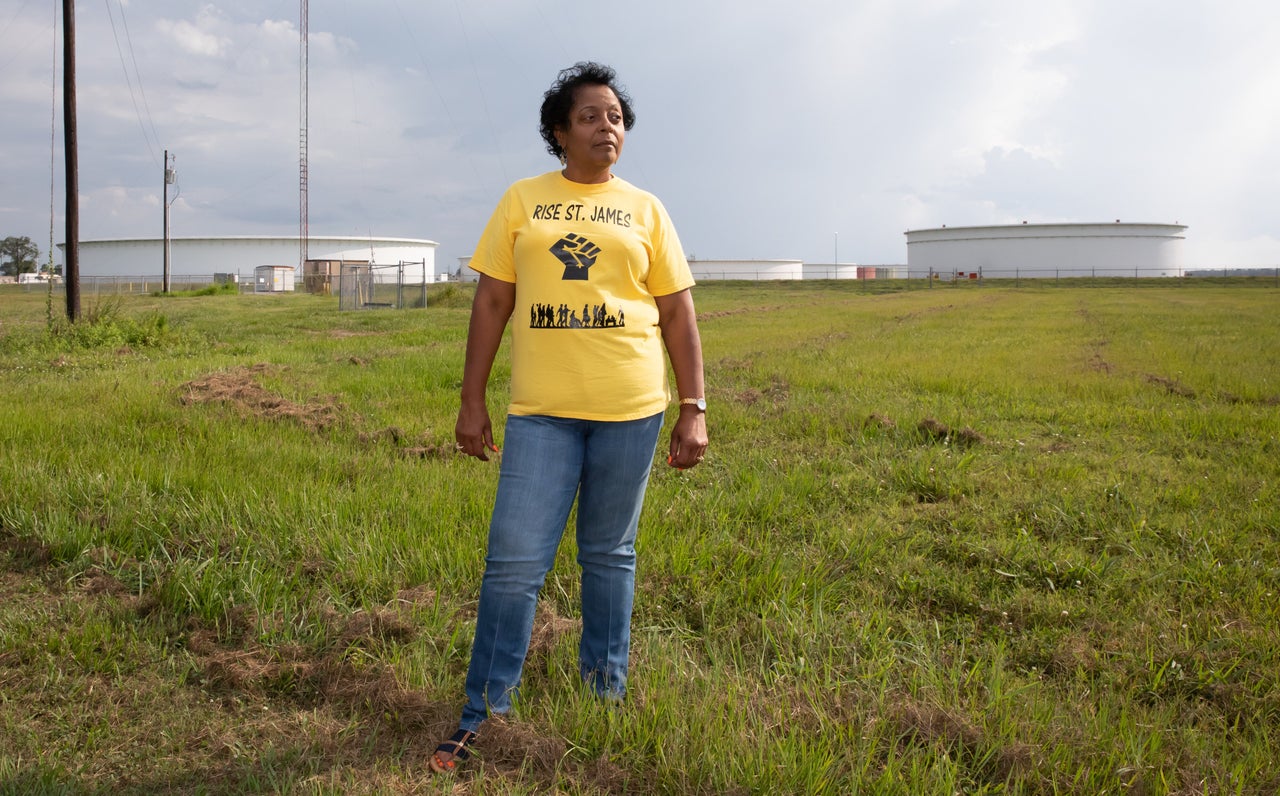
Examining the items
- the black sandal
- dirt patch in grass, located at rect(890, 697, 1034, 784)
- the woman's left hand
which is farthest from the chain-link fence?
dirt patch in grass, located at rect(890, 697, 1034, 784)

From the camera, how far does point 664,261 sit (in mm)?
2824

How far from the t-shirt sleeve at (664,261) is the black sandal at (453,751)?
1428 millimetres

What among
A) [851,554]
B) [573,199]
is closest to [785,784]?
[573,199]

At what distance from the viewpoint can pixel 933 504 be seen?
5.48 meters

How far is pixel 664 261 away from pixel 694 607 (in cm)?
170

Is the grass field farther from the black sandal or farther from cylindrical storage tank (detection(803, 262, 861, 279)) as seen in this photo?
→ cylindrical storage tank (detection(803, 262, 861, 279))

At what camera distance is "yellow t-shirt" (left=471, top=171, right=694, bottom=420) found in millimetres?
2668

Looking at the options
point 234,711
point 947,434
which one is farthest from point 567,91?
point 947,434

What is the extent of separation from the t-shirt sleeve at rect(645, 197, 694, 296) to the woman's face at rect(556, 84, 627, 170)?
0.22 m

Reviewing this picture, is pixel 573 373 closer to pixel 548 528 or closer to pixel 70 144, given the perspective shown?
pixel 548 528

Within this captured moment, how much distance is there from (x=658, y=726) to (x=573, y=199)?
160 cm

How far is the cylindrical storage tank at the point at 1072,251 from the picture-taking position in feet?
238

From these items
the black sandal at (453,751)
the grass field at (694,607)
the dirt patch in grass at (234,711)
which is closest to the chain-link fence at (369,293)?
the grass field at (694,607)

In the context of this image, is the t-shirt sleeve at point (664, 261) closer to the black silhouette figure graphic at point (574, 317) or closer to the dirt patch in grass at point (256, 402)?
the black silhouette figure graphic at point (574, 317)
